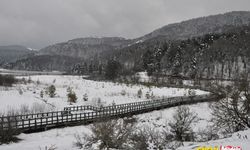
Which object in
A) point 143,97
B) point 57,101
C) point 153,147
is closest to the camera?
point 153,147

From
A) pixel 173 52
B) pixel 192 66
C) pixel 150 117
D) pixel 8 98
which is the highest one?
pixel 173 52

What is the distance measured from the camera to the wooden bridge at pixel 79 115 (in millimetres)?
19953

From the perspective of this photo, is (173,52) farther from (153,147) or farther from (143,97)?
(153,147)

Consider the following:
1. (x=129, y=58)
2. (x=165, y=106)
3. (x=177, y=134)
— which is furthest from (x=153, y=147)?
(x=129, y=58)

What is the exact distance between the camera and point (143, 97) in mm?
49688

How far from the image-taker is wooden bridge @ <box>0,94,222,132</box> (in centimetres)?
1995

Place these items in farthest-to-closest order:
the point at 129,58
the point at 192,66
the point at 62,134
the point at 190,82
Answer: the point at 129,58, the point at 192,66, the point at 190,82, the point at 62,134

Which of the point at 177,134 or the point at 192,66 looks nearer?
the point at 177,134

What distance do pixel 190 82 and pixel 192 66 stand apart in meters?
15.0

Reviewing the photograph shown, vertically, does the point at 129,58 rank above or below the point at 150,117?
above

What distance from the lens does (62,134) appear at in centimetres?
2038

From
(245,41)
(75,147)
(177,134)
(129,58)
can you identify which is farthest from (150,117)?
(129,58)

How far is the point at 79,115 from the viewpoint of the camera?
2888 centimetres

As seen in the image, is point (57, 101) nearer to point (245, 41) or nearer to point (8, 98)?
point (8, 98)
